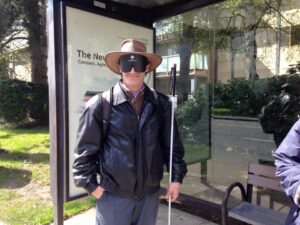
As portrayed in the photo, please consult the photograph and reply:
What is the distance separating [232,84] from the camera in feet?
16.0

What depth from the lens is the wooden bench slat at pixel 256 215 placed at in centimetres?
331

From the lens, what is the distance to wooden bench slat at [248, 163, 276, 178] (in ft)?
11.9

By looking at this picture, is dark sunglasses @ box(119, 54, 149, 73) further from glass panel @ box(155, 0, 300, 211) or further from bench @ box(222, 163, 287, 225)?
glass panel @ box(155, 0, 300, 211)

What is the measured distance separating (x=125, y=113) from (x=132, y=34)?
2.17 m

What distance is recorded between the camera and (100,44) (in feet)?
13.2

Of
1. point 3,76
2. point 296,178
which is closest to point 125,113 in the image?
point 296,178

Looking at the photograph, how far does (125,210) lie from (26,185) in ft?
13.4

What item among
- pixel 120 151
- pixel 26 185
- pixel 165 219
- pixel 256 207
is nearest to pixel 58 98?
pixel 120 151

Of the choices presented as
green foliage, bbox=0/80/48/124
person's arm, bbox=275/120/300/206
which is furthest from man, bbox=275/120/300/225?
green foliage, bbox=0/80/48/124

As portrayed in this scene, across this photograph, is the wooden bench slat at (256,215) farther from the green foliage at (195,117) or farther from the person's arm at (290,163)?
the green foliage at (195,117)

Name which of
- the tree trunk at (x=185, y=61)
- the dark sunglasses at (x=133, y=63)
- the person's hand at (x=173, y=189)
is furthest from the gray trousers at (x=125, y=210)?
the tree trunk at (x=185, y=61)

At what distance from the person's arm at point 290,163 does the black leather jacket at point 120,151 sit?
2.71 feet

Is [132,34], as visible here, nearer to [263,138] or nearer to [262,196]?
[263,138]

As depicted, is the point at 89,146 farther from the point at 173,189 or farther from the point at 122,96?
the point at 173,189
